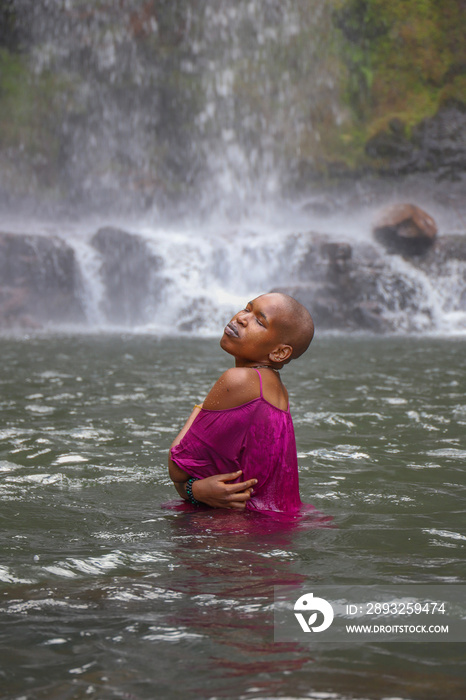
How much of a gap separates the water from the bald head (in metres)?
0.86

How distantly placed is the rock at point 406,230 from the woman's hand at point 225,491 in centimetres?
2233

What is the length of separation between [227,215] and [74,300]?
10.5 meters

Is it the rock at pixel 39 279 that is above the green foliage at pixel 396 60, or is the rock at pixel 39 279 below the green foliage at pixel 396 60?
below

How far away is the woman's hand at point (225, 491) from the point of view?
3.66 m

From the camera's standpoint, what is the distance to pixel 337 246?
81.1ft

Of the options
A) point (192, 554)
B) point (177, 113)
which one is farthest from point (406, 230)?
point (192, 554)

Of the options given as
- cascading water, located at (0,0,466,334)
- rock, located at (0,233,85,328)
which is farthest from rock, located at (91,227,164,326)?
cascading water, located at (0,0,466,334)

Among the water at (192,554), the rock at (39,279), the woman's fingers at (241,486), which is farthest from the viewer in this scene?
the rock at (39,279)

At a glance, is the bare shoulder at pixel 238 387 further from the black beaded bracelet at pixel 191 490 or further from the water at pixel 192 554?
the water at pixel 192 554

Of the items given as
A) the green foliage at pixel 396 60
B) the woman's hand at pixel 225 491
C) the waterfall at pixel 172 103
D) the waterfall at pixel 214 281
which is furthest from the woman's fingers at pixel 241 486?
the waterfall at pixel 172 103

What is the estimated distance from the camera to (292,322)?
3680 mm

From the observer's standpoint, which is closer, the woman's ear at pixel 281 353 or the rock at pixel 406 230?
the woman's ear at pixel 281 353

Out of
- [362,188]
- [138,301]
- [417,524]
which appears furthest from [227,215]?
[417,524]

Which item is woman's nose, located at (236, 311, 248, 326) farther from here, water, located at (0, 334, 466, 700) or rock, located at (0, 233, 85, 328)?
rock, located at (0, 233, 85, 328)
